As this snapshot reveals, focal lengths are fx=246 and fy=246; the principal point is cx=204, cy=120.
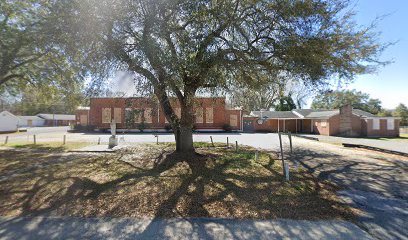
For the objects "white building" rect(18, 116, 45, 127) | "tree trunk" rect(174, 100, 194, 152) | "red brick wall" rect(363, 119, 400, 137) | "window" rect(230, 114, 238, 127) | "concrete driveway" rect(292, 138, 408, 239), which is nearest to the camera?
"concrete driveway" rect(292, 138, 408, 239)

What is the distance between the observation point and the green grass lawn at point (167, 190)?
5414mm

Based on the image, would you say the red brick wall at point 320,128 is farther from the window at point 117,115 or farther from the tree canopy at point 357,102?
the window at point 117,115

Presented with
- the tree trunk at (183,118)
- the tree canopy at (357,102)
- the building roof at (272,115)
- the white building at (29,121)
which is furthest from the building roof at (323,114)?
the white building at (29,121)

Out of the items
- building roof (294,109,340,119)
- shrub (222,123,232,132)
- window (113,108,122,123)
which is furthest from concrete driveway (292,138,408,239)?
window (113,108,122,123)

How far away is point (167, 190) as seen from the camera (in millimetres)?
6750

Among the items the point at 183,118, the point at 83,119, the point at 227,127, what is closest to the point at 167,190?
the point at 183,118

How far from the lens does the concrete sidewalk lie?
425cm

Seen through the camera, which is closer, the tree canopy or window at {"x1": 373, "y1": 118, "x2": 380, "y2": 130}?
window at {"x1": 373, "y1": 118, "x2": 380, "y2": 130}

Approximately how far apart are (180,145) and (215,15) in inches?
239

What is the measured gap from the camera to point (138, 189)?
6.86m

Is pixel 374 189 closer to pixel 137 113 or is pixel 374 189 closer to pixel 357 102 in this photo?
pixel 137 113

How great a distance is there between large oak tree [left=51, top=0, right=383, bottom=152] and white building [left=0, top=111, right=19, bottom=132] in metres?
41.8

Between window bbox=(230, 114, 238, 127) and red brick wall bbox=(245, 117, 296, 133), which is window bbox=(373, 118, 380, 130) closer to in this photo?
red brick wall bbox=(245, 117, 296, 133)

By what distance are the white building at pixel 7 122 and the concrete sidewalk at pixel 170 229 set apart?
45.8 meters
